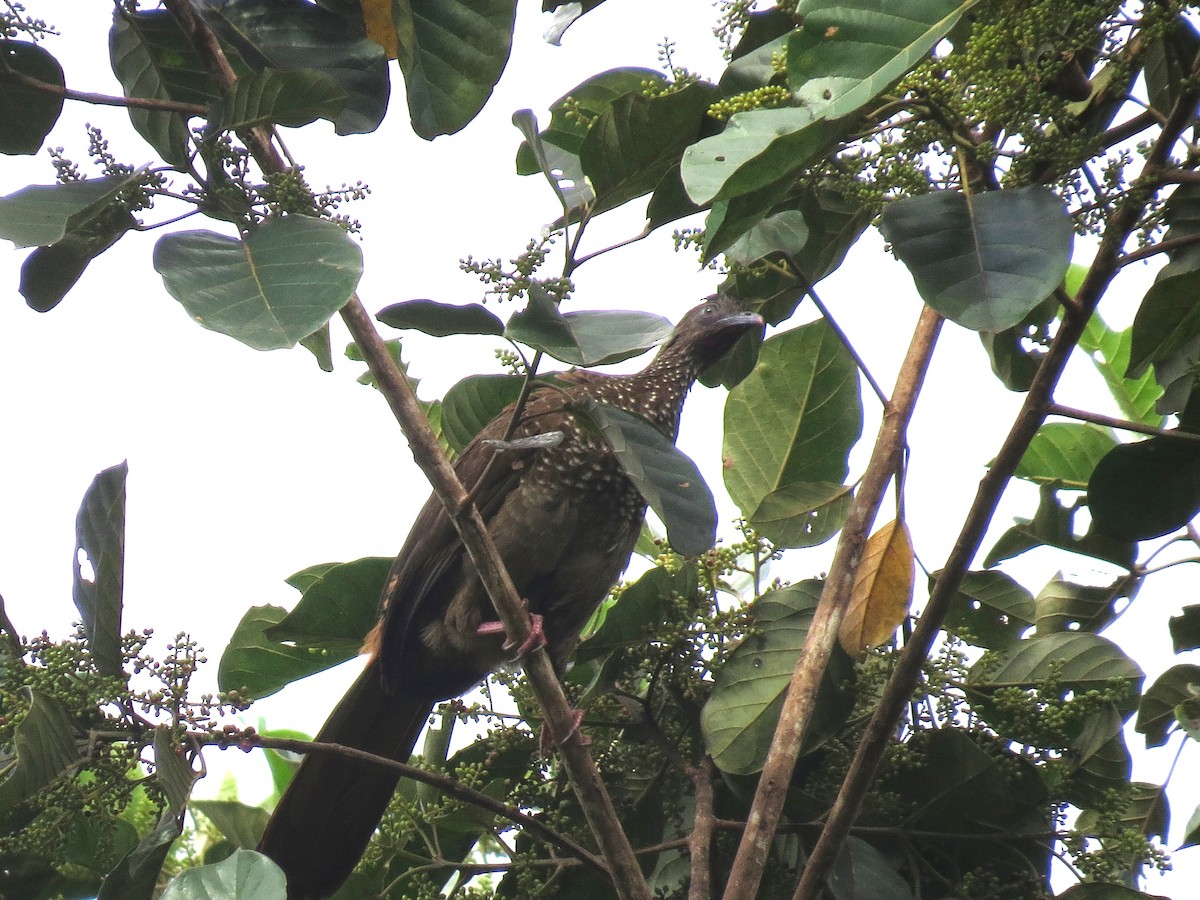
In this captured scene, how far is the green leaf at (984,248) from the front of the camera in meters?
1.64

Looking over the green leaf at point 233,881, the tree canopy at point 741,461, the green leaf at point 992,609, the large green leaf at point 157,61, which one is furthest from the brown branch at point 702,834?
the large green leaf at point 157,61

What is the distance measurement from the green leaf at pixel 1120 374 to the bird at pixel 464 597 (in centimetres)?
84

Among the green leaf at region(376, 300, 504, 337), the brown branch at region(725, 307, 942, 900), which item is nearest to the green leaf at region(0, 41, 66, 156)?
the green leaf at region(376, 300, 504, 337)

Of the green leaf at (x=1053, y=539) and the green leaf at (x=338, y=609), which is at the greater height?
the green leaf at (x=1053, y=539)

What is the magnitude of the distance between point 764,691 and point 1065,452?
929 mm

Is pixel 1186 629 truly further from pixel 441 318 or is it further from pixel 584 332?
pixel 441 318

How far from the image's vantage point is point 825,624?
6.85 ft

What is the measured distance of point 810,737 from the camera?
7.07 feet

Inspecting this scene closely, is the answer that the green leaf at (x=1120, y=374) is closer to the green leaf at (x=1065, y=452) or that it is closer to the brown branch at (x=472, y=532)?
the green leaf at (x=1065, y=452)

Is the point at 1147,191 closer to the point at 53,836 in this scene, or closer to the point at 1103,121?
the point at 1103,121

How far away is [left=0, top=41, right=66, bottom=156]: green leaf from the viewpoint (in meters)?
1.91

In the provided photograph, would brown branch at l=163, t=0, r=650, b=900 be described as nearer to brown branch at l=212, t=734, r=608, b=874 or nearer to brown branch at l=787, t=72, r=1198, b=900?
brown branch at l=212, t=734, r=608, b=874

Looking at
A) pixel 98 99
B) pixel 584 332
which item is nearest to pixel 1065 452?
pixel 584 332

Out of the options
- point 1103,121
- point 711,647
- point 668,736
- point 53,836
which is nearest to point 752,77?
point 1103,121
